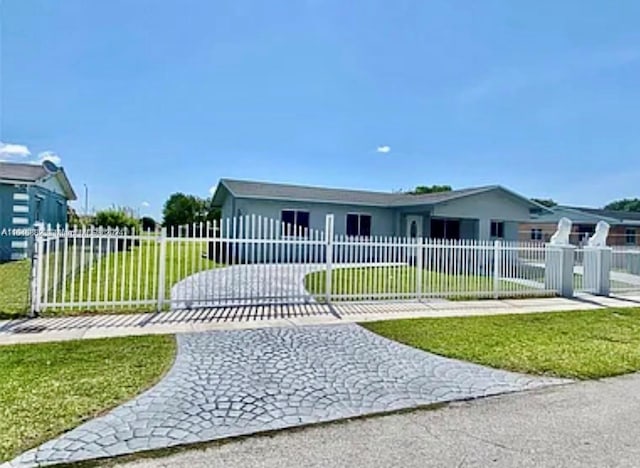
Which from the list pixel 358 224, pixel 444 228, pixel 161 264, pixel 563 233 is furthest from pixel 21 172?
pixel 444 228

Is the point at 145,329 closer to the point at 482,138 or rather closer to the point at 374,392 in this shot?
the point at 374,392

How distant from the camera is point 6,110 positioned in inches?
600

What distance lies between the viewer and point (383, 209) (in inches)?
1013

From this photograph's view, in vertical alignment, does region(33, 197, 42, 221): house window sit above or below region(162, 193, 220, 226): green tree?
below

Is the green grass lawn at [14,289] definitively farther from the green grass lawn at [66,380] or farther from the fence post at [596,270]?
the fence post at [596,270]

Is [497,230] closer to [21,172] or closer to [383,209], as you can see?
[383,209]

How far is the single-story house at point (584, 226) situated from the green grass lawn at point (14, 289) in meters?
34.4

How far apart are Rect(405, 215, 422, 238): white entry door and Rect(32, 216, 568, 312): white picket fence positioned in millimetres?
11624

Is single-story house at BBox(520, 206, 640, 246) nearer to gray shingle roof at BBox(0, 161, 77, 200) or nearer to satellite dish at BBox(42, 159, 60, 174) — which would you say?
satellite dish at BBox(42, 159, 60, 174)

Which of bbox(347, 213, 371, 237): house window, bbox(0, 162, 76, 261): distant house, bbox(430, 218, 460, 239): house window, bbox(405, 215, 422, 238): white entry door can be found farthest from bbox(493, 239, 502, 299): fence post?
bbox(0, 162, 76, 261): distant house

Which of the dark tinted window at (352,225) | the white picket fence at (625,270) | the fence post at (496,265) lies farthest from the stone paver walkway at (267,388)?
the dark tinted window at (352,225)

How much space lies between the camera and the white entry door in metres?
25.9

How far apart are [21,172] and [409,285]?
1684cm

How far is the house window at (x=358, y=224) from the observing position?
24938 mm
